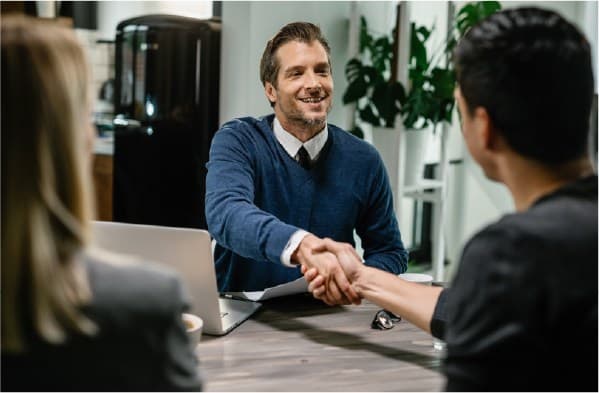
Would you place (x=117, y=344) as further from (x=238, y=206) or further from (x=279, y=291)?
(x=238, y=206)

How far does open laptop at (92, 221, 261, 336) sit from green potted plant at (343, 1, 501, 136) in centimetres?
254

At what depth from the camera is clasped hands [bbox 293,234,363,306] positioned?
1.68m

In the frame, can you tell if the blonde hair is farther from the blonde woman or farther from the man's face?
the man's face

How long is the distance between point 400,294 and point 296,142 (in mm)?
717

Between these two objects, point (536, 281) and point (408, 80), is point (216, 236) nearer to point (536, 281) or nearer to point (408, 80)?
point (536, 281)

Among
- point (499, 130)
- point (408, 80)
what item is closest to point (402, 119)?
point (408, 80)

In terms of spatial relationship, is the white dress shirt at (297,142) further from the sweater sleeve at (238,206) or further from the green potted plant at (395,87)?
the green potted plant at (395,87)

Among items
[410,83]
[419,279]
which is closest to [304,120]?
[419,279]

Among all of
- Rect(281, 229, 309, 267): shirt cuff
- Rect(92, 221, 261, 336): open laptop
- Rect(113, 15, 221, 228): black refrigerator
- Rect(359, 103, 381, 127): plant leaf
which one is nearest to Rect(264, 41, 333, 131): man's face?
Rect(281, 229, 309, 267): shirt cuff

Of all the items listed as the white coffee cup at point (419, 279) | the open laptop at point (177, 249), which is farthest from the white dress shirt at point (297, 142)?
the open laptop at point (177, 249)

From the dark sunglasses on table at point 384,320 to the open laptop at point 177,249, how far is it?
324 mm

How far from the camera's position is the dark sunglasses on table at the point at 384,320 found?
1.61 metres

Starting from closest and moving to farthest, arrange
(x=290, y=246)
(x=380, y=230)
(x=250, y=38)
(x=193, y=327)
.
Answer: (x=193, y=327) → (x=290, y=246) → (x=380, y=230) → (x=250, y=38)

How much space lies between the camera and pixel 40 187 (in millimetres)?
751
